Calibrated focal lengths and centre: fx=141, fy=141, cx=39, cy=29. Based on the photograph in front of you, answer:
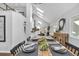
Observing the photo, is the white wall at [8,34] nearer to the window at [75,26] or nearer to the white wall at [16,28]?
the white wall at [16,28]

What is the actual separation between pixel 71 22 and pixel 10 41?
1.97 metres

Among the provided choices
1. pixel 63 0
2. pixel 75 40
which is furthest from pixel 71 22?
pixel 63 0

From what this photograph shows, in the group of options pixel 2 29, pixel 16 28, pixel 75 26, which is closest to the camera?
pixel 2 29

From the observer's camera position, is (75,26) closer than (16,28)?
No

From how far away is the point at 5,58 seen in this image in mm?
356

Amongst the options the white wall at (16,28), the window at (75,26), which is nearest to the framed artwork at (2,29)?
the white wall at (16,28)

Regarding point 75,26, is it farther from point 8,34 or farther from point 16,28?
point 8,34

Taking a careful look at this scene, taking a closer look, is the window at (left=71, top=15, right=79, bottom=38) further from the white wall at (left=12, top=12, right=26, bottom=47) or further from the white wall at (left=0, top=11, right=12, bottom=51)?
the white wall at (left=0, top=11, right=12, bottom=51)

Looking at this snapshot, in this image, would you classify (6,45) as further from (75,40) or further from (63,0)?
(63,0)

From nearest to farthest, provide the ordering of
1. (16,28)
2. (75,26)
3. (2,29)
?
(2,29)
(16,28)
(75,26)

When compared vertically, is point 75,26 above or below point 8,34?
above

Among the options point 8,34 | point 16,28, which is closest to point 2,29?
point 8,34

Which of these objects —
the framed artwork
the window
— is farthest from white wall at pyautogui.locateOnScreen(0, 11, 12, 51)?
the window

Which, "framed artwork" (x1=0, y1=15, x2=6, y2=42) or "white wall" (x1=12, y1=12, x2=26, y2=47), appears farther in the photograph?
"white wall" (x1=12, y1=12, x2=26, y2=47)
